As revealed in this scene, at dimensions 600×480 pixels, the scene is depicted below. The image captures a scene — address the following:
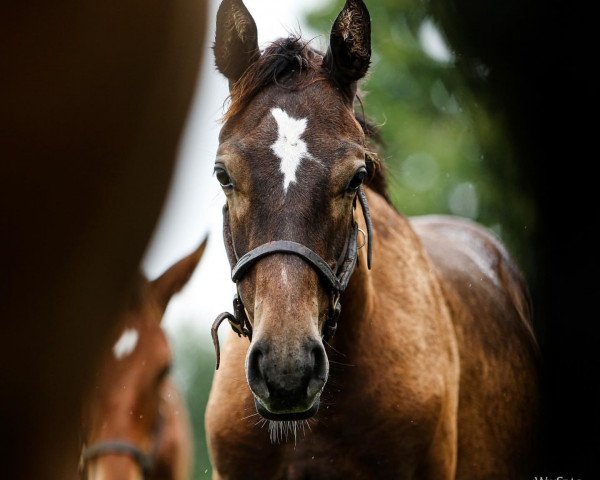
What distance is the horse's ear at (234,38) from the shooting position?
3188 millimetres

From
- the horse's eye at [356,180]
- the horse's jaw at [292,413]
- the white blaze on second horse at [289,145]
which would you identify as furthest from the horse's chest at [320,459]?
the white blaze on second horse at [289,145]

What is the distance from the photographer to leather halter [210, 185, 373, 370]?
2746mm

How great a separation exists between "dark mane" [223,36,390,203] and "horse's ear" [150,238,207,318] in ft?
3.29

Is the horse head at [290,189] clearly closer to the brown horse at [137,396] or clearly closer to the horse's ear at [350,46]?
the horse's ear at [350,46]

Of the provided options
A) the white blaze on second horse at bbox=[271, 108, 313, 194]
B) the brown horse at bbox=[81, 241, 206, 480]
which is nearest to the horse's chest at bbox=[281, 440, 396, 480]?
the brown horse at bbox=[81, 241, 206, 480]

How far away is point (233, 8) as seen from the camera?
318 cm

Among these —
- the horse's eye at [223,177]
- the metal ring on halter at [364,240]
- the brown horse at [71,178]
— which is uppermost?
the horse's eye at [223,177]

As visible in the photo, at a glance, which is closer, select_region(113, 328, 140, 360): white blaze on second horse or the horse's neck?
the horse's neck

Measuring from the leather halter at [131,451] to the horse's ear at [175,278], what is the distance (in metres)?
0.70

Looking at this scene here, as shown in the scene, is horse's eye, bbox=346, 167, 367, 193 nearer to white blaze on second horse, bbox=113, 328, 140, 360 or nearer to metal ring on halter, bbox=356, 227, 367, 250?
metal ring on halter, bbox=356, 227, 367, 250

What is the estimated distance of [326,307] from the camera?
2883mm

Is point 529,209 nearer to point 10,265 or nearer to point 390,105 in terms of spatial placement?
point 10,265

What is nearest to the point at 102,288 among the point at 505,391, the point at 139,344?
the point at 139,344

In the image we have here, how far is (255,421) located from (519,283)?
309 centimetres
